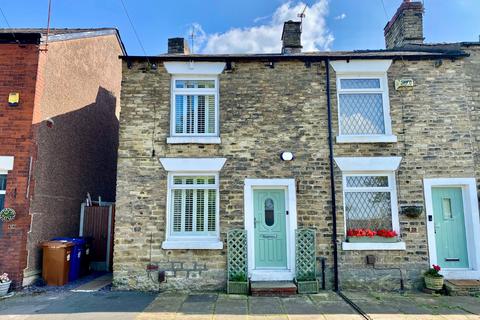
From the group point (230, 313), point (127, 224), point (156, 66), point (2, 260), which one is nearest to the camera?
point (230, 313)

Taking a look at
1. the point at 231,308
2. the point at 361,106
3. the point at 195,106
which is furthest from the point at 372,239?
the point at 195,106

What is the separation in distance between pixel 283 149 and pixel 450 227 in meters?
4.31

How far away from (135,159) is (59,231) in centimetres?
312

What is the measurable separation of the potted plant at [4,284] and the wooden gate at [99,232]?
2.73 m

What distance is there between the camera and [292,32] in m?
10.4

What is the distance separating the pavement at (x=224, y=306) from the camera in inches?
230

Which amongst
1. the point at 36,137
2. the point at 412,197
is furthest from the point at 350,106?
the point at 36,137

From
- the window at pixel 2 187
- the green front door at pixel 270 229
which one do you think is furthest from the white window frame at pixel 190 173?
the window at pixel 2 187

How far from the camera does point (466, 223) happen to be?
7820mm

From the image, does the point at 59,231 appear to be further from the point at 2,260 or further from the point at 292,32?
the point at 292,32

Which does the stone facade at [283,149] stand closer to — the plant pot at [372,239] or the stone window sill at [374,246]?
the stone window sill at [374,246]

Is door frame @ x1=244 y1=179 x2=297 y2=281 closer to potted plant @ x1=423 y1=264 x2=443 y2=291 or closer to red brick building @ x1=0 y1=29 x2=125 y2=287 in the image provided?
potted plant @ x1=423 y1=264 x2=443 y2=291

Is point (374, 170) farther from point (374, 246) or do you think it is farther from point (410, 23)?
point (410, 23)

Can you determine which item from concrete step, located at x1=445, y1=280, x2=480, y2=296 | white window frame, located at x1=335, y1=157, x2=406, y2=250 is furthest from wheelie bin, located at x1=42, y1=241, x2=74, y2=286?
concrete step, located at x1=445, y1=280, x2=480, y2=296
